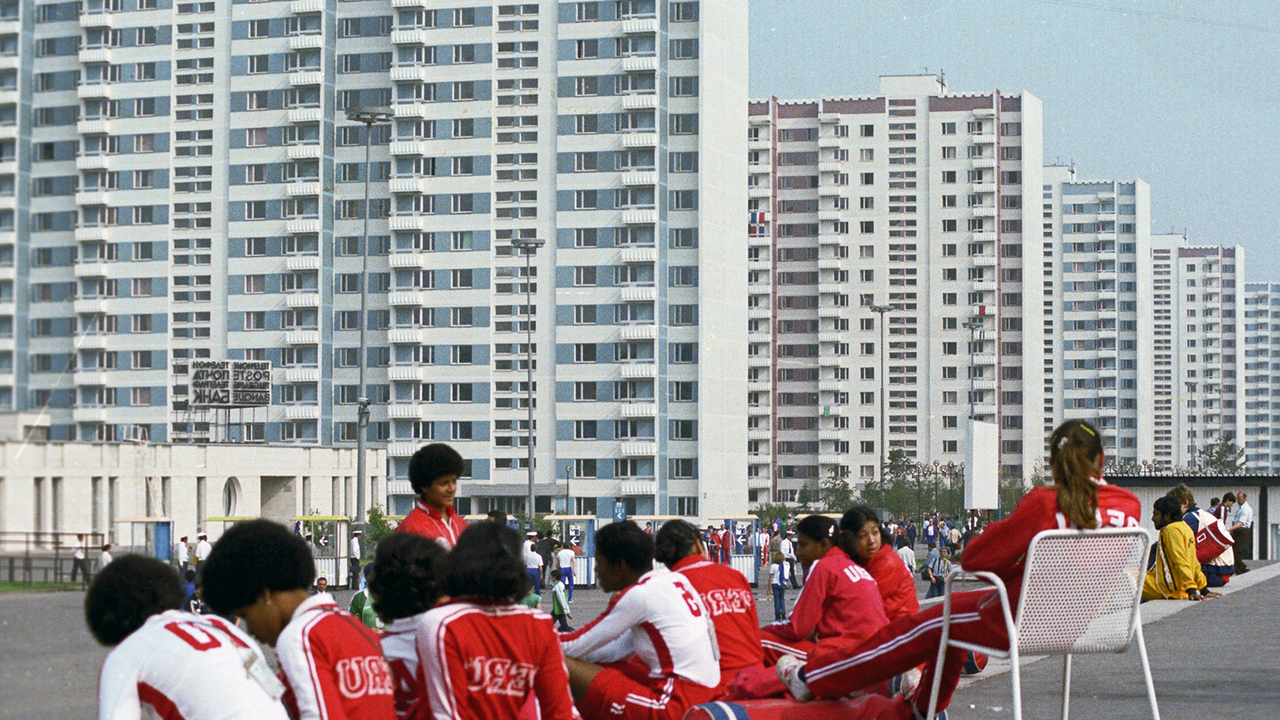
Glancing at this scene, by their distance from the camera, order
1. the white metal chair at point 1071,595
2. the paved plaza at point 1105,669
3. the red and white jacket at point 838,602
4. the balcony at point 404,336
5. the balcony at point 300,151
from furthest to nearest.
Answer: the balcony at point 404,336
the balcony at point 300,151
the red and white jacket at point 838,602
the paved plaza at point 1105,669
the white metal chair at point 1071,595

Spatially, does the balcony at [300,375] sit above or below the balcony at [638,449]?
above

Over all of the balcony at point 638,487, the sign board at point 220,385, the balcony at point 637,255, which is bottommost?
the balcony at point 638,487

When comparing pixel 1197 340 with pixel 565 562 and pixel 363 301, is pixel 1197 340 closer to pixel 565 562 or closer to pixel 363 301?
pixel 565 562

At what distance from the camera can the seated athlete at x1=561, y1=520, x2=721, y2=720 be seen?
571 cm

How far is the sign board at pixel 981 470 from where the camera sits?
69.2 feet

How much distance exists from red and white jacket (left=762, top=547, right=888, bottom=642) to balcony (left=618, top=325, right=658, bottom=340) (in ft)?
208

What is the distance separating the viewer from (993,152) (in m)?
107

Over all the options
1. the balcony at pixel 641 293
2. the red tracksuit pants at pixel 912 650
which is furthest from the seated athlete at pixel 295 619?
the balcony at pixel 641 293

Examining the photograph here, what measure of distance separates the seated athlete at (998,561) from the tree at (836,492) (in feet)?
249

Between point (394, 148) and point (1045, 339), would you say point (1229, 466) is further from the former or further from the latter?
point (394, 148)

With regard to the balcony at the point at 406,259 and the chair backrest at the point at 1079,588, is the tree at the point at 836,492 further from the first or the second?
the chair backrest at the point at 1079,588

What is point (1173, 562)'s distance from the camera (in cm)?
1820

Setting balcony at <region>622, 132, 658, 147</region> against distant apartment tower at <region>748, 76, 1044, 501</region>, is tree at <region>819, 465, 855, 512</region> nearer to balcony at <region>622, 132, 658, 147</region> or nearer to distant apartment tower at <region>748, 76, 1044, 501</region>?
distant apartment tower at <region>748, 76, 1044, 501</region>

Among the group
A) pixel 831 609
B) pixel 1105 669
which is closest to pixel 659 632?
pixel 831 609
